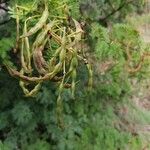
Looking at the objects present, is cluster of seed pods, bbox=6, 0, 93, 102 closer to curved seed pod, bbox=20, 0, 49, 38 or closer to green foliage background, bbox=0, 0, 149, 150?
curved seed pod, bbox=20, 0, 49, 38

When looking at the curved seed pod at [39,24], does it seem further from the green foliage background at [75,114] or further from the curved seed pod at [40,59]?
the green foliage background at [75,114]

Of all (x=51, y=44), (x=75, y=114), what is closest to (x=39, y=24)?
(x=51, y=44)

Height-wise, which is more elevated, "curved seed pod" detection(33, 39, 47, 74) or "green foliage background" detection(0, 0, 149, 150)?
"curved seed pod" detection(33, 39, 47, 74)

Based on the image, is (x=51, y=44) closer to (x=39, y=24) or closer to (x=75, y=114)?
(x=39, y=24)

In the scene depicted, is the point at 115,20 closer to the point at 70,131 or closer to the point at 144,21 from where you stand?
the point at 70,131

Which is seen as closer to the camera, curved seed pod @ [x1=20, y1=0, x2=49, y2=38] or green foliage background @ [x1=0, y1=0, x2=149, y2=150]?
curved seed pod @ [x1=20, y1=0, x2=49, y2=38]

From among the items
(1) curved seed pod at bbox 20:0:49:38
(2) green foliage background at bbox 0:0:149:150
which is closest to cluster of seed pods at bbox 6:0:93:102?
(1) curved seed pod at bbox 20:0:49:38

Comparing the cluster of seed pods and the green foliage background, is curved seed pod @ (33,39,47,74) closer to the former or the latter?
the cluster of seed pods

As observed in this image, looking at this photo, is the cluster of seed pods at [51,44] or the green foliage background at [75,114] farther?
the green foliage background at [75,114]

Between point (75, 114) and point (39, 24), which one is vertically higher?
point (39, 24)

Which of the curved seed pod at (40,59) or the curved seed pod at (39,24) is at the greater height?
the curved seed pod at (39,24)

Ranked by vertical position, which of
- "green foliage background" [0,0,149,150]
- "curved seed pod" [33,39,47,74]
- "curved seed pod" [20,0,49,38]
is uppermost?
"curved seed pod" [20,0,49,38]

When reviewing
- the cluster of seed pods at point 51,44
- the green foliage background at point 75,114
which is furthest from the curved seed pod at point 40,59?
the green foliage background at point 75,114
